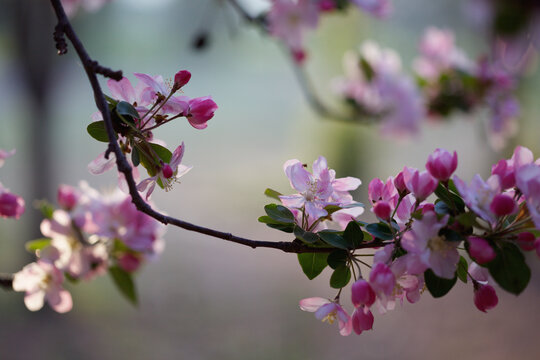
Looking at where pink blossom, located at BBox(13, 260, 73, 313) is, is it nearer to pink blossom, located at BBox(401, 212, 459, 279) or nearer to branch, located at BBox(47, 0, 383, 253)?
branch, located at BBox(47, 0, 383, 253)

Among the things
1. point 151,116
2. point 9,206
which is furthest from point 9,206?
point 151,116

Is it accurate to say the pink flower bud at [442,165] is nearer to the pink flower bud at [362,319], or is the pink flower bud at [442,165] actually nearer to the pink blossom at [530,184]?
the pink blossom at [530,184]

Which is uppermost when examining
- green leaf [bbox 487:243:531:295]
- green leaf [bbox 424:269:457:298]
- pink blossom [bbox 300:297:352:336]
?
green leaf [bbox 487:243:531:295]

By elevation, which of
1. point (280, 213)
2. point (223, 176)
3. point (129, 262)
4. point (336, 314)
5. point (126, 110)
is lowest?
point (223, 176)

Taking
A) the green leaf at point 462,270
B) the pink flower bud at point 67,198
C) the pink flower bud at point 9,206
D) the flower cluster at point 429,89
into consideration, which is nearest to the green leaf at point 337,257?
the green leaf at point 462,270

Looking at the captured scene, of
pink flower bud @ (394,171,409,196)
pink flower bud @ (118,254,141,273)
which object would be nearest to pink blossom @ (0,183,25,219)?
pink flower bud @ (118,254,141,273)

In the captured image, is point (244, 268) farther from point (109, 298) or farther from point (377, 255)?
point (377, 255)

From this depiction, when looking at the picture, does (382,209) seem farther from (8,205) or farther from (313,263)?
(8,205)
